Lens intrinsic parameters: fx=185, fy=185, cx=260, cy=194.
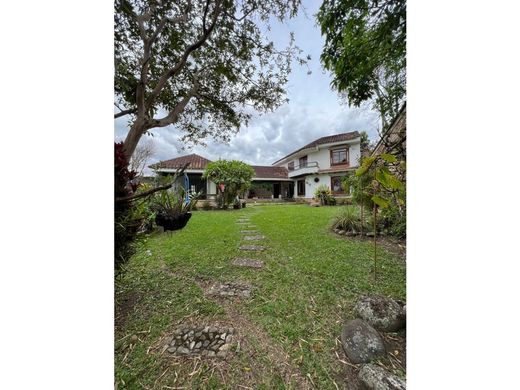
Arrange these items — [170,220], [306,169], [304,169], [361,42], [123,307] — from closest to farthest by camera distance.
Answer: [123,307]
[361,42]
[170,220]
[306,169]
[304,169]

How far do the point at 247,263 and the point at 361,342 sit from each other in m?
1.99

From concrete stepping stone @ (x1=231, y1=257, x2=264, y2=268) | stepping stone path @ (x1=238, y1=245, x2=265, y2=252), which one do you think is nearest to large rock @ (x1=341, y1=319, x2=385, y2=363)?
concrete stepping stone @ (x1=231, y1=257, x2=264, y2=268)

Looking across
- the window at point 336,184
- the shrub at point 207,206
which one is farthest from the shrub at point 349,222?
the window at point 336,184

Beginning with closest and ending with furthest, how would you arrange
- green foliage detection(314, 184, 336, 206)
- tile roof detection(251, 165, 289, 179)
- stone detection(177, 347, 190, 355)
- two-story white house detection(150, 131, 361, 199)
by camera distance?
stone detection(177, 347, 190, 355) < green foliage detection(314, 184, 336, 206) < two-story white house detection(150, 131, 361, 199) < tile roof detection(251, 165, 289, 179)

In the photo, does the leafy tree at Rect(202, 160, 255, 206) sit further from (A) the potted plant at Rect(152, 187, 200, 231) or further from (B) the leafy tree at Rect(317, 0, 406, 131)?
(B) the leafy tree at Rect(317, 0, 406, 131)

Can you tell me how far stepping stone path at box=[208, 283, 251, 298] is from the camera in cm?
216

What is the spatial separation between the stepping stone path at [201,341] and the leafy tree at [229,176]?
377 inches

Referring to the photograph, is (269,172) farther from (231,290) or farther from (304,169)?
(231,290)

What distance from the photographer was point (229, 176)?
10891mm

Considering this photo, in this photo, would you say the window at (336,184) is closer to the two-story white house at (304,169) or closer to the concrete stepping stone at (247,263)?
the two-story white house at (304,169)

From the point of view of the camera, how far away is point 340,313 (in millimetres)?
1803

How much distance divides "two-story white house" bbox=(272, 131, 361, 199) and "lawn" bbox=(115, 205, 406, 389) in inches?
598

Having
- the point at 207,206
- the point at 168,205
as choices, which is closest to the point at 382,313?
the point at 168,205
